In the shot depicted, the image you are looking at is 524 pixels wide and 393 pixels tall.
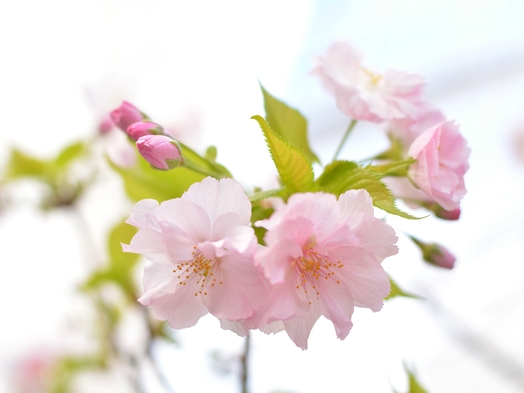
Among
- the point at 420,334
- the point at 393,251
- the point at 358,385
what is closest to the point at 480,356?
the point at 420,334

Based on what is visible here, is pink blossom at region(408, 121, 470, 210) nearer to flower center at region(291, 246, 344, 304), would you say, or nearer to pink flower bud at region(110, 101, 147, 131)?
flower center at region(291, 246, 344, 304)

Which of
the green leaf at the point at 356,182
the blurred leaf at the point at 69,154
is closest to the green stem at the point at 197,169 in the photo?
the green leaf at the point at 356,182

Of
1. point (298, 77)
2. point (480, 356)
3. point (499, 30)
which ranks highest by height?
point (499, 30)

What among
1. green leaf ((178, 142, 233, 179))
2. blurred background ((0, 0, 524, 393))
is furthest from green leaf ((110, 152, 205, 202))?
blurred background ((0, 0, 524, 393))

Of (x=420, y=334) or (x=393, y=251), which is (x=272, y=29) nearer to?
(x=420, y=334)

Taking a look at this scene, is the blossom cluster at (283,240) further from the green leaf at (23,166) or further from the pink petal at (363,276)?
the green leaf at (23,166)

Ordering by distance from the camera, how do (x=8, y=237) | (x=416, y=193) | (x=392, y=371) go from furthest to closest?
(x=8, y=237), (x=392, y=371), (x=416, y=193)
